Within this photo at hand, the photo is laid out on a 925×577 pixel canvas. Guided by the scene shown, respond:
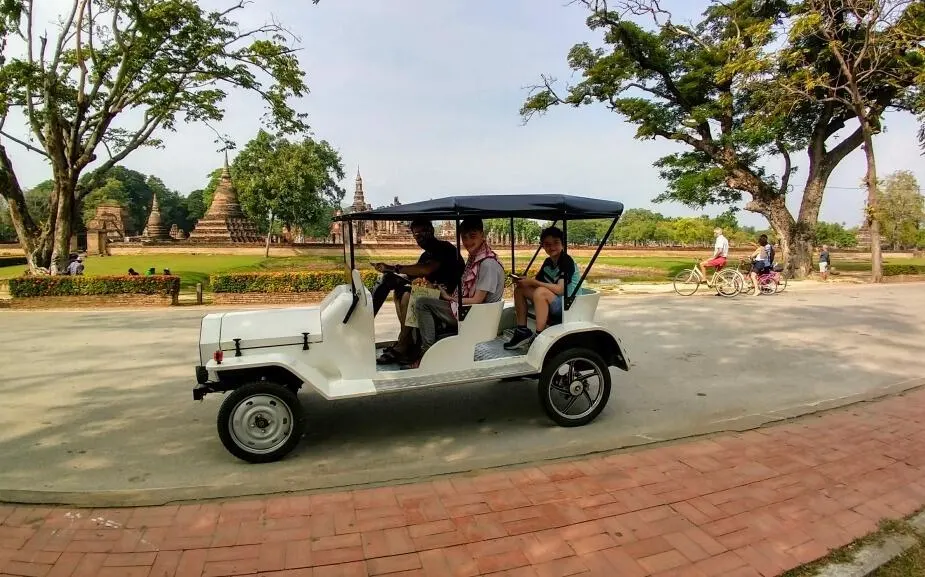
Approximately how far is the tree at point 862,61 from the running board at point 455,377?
20.4m

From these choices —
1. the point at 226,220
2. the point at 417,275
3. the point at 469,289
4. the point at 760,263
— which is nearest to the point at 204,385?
the point at 417,275

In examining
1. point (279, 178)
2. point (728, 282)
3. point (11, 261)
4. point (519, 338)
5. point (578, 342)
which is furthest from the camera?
point (279, 178)

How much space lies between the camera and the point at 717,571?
8.80ft

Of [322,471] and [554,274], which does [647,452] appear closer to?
[554,274]

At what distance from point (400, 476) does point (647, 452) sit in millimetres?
1881

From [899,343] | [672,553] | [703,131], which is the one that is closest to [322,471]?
[672,553]

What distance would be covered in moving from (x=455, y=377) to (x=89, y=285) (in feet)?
48.8

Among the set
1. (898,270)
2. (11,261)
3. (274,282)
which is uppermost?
(11,261)

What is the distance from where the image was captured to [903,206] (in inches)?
2128

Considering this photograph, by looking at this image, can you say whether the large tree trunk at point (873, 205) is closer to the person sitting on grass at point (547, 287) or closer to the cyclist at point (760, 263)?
the cyclist at point (760, 263)

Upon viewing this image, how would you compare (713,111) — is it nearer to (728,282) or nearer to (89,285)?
(728,282)

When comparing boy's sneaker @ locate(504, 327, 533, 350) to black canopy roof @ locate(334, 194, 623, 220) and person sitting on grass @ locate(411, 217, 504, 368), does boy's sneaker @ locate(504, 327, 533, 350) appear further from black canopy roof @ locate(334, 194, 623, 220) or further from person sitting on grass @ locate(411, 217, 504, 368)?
black canopy roof @ locate(334, 194, 623, 220)

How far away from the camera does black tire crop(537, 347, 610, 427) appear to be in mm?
4695

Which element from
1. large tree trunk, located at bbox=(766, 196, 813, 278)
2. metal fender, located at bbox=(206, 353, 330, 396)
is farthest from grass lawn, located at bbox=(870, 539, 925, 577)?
large tree trunk, located at bbox=(766, 196, 813, 278)
